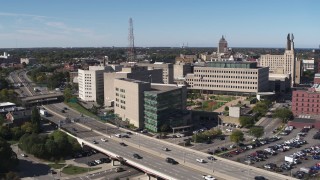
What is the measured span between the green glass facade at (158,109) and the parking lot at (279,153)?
12000 mm

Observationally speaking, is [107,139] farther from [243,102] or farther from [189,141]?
[243,102]

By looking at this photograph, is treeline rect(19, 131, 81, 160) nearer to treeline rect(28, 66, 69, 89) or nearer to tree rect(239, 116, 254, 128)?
tree rect(239, 116, 254, 128)

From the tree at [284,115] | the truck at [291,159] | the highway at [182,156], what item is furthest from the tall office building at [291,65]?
the highway at [182,156]

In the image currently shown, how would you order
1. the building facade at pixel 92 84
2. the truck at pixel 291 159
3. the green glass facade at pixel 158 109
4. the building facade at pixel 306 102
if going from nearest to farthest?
1. the truck at pixel 291 159
2. the green glass facade at pixel 158 109
3. the building facade at pixel 306 102
4. the building facade at pixel 92 84

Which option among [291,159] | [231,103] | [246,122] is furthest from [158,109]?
[231,103]

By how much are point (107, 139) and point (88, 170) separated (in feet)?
25.1

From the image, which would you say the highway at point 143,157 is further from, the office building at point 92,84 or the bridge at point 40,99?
the office building at point 92,84

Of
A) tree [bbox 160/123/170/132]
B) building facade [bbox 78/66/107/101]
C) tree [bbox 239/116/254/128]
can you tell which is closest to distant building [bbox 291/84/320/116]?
tree [bbox 239/116/254/128]

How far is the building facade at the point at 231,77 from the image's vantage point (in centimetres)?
8438

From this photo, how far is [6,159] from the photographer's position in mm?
38656

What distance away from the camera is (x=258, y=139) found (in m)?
50.2

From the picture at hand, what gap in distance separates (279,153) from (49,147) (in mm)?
25611

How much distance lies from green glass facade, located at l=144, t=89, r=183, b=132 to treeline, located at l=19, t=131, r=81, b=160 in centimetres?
1233

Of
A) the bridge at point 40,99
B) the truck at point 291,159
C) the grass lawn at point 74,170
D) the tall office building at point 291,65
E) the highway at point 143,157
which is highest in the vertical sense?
the tall office building at point 291,65
